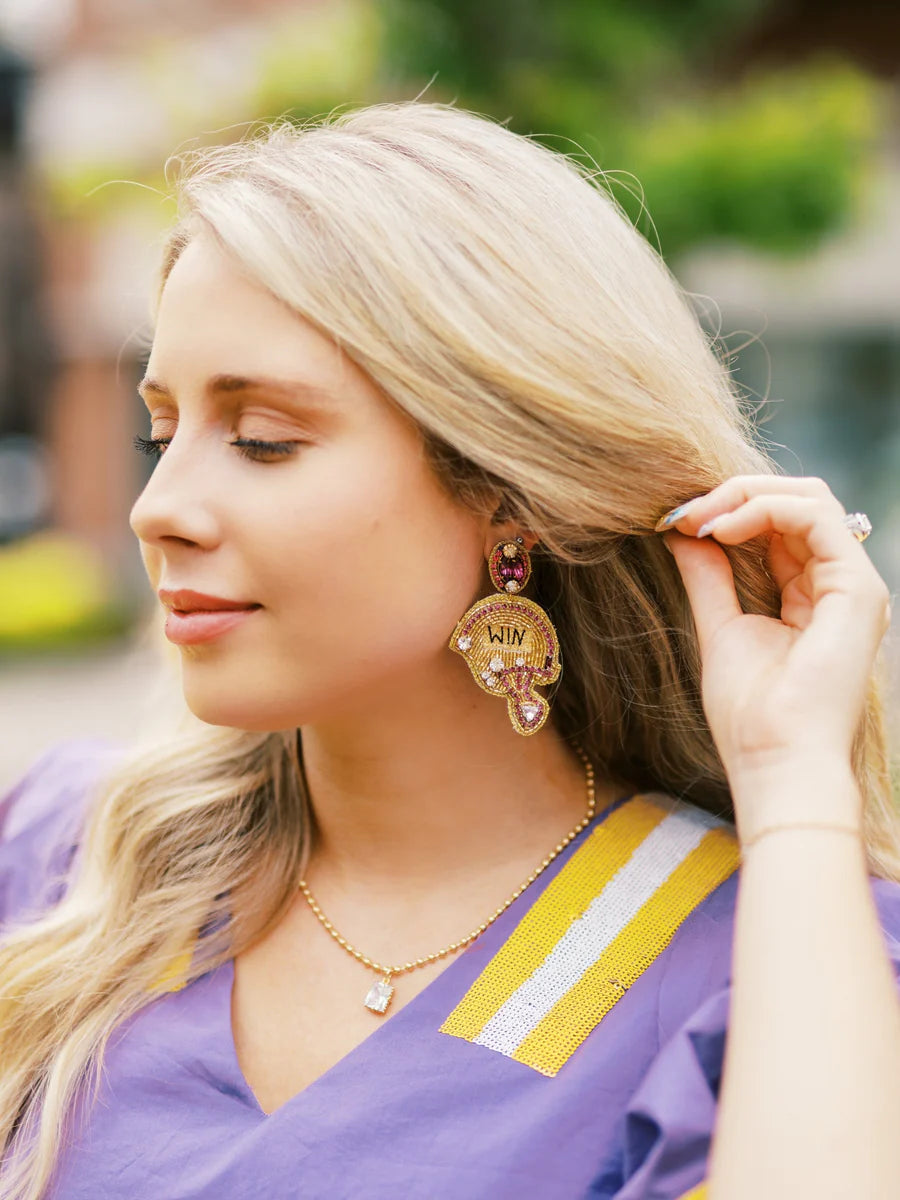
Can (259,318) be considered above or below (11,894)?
above

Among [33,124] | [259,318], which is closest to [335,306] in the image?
[259,318]

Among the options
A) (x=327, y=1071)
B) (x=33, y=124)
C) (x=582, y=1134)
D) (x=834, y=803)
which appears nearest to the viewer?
(x=834, y=803)

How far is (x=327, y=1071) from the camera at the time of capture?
1.62 meters

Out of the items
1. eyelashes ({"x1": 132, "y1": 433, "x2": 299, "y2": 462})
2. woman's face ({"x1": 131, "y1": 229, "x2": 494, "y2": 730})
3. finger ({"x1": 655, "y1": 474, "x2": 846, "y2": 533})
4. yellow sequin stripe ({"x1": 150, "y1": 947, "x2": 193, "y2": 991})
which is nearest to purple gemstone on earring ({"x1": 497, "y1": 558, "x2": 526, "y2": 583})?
woman's face ({"x1": 131, "y1": 229, "x2": 494, "y2": 730})

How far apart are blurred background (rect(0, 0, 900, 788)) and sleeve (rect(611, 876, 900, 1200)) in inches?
33.5

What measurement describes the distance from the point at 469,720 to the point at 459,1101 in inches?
19.8

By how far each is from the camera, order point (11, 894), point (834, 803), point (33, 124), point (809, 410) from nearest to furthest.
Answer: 1. point (834, 803)
2. point (11, 894)
3. point (809, 410)
4. point (33, 124)

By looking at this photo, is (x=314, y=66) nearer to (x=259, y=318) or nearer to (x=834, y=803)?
(x=259, y=318)

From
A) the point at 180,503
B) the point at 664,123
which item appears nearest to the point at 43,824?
the point at 180,503

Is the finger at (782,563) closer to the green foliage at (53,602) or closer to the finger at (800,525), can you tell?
the finger at (800,525)

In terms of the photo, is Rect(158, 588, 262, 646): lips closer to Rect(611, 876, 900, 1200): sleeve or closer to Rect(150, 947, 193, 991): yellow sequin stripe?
Rect(150, 947, 193, 991): yellow sequin stripe

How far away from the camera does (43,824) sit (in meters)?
2.19

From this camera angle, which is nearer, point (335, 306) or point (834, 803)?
point (834, 803)

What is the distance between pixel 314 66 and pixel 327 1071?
22.7 feet
